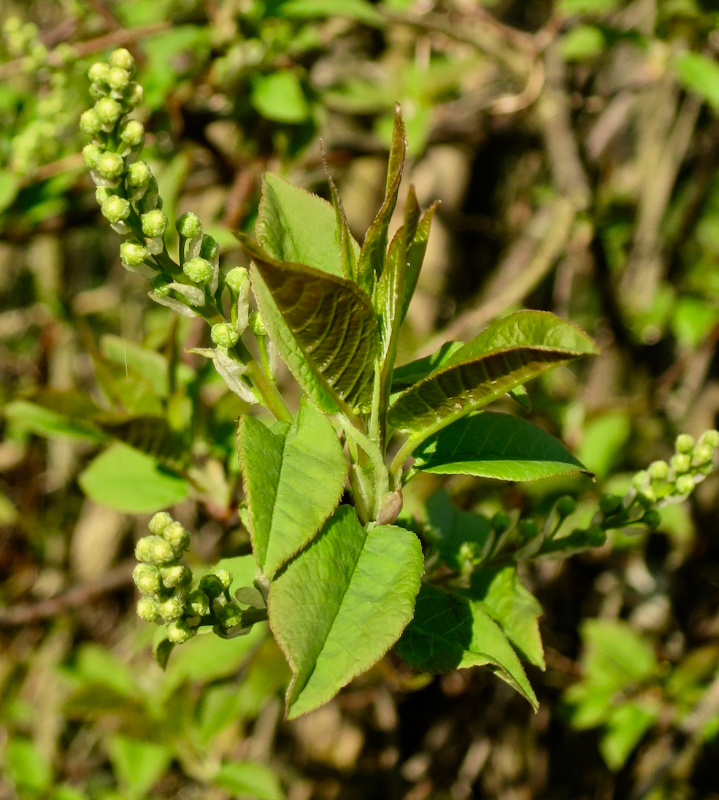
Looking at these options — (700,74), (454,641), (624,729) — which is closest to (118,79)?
(454,641)

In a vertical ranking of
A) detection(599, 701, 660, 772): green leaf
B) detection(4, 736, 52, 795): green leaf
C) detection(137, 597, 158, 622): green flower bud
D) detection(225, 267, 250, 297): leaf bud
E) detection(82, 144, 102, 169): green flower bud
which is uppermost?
detection(82, 144, 102, 169): green flower bud

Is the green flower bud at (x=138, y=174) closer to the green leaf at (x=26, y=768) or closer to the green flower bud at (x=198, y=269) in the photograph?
the green flower bud at (x=198, y=269)

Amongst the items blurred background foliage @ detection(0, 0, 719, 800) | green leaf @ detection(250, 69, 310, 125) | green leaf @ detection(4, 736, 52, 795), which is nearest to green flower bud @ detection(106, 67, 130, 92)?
blurred background foliage @ detection(0, 0, 719, 800)

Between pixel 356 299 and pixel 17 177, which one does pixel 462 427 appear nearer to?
pixel 356 299

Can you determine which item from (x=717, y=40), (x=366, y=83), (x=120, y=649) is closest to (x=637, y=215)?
(x=717, y=40)

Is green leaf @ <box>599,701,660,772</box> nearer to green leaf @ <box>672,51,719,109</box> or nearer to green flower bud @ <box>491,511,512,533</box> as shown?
green flower bud @ <box>491,511,512,533</box>

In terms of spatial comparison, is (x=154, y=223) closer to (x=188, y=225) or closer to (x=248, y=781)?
(x=188, y=225)

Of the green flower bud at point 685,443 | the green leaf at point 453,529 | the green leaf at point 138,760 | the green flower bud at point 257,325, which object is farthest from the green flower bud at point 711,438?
the green leaf at point 138,760
